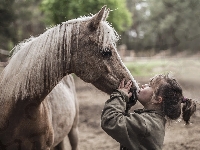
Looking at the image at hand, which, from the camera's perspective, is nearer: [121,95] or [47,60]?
[121,95]

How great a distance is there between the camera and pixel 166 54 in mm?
26578

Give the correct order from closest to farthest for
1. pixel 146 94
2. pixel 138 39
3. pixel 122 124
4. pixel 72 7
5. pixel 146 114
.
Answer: pixel 122 124 < pixel 146 114 < pixel 146 94 < pixel 72 7 < pixel 138 39

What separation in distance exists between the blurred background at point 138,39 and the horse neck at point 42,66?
1.50 feet

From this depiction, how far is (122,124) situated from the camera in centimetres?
177

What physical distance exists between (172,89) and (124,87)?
0.36 metres

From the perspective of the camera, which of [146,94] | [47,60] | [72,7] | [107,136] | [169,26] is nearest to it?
[146,94]

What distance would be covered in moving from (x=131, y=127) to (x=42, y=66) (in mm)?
840

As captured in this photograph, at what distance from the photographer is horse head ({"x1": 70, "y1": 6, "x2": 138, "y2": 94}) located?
2.17m

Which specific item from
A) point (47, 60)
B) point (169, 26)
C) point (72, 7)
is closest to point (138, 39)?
point (169, 26)

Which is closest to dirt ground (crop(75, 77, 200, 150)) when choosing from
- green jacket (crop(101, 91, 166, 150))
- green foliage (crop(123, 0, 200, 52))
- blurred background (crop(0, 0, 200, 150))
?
blurred background (crop(0, 0, 200, 150))

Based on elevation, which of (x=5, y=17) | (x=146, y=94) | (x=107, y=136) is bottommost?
(x=107, y=136)

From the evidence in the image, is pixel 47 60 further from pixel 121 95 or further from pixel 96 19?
pixel 121 95

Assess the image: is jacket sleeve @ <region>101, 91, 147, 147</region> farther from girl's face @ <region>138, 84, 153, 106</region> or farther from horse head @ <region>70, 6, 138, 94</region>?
horse head @ <region>70, 6, 138, 94</region>

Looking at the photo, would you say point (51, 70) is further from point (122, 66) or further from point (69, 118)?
point (69, 118)
